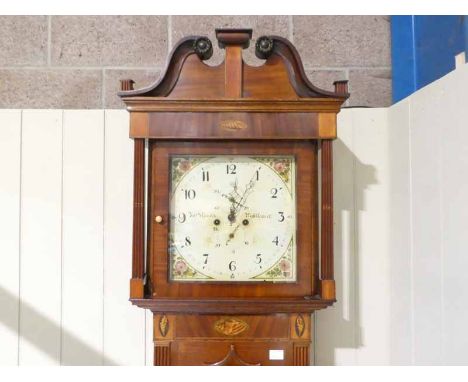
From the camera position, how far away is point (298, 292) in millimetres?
1099

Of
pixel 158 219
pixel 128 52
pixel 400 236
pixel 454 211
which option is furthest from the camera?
pixel 128 52

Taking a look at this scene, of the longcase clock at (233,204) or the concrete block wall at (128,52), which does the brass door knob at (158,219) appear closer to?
the longcase clock at (233,204)

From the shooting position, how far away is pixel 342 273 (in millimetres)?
1313

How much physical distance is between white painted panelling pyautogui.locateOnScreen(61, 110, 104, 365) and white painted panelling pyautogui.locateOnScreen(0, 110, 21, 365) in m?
0.13

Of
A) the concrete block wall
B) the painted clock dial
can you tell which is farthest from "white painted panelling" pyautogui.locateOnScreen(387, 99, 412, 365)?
the painted clock dial

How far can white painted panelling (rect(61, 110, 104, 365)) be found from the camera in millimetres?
1297

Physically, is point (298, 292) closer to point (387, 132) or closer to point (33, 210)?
point (387, 132)

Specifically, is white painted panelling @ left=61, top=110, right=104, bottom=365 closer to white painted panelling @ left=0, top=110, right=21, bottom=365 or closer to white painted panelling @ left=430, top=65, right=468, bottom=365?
white painted panelling @ left=0, top=110, right=21, bottom=365

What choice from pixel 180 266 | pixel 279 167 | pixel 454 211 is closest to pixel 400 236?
pixel 454 211

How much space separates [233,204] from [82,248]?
18.3 inches

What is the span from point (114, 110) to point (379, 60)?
770 millimetres

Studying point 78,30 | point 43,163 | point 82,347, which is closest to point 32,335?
point 82,347

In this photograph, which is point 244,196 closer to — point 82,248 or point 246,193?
point 246,193

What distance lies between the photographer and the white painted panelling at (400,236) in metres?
1.20
